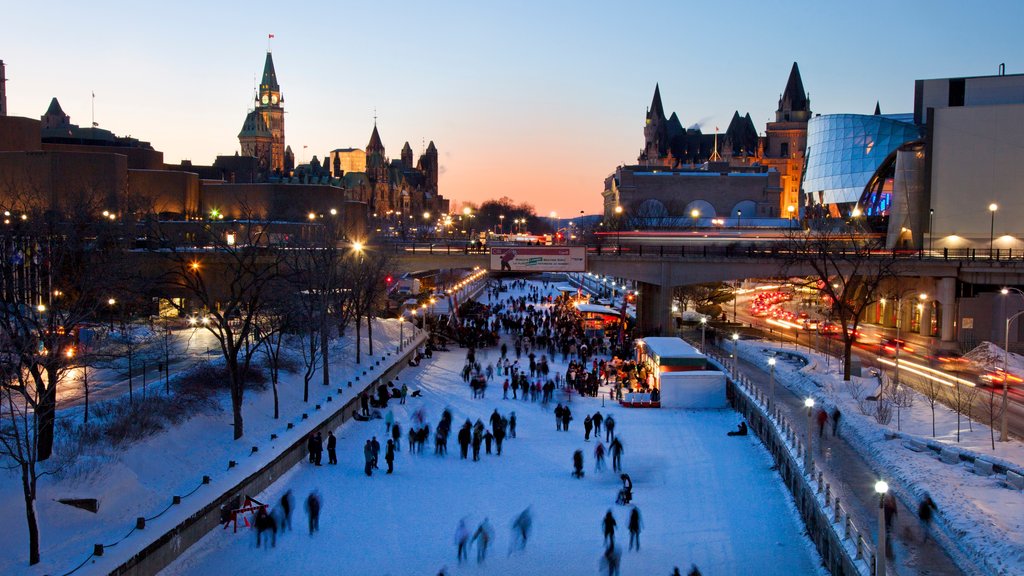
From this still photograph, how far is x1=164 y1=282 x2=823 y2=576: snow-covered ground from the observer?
1380 cm

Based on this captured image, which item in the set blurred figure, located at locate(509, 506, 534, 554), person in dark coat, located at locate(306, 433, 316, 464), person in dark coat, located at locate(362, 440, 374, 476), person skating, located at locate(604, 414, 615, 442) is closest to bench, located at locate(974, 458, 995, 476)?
person skating, located at locate(604, 414, 615, 442)

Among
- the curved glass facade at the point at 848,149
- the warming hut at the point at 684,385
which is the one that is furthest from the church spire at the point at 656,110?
the warming hut at the point at 684,385

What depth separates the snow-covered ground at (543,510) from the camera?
13.8 m

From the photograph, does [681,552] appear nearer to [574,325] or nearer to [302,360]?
[302,360]

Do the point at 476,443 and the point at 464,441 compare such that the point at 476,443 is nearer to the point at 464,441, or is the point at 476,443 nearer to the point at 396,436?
the point at 464,441

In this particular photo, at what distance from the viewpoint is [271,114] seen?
18012 centimetres

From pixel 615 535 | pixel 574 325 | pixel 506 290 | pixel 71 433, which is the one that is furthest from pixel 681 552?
pixel 506 290

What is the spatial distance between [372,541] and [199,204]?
69.3 m

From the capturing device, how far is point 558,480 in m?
18.5

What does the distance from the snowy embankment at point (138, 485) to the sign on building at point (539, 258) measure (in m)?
18.7

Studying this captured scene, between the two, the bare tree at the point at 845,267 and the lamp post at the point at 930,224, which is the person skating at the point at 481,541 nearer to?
the bare tree at the point at 845,267

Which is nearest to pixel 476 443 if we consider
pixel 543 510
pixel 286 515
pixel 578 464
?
pixel 578 464

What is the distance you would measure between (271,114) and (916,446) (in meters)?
176

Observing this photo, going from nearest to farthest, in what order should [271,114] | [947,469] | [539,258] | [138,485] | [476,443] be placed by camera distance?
1. [138,485]
2. [947,469]
3. [476,443]
4. [539,258]
5. [271,114]
